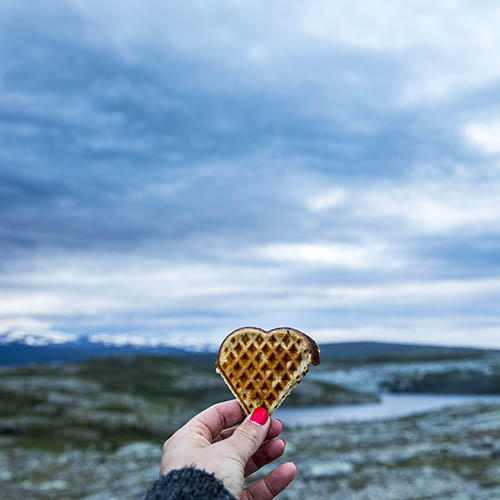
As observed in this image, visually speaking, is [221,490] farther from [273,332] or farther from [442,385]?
[442,385]

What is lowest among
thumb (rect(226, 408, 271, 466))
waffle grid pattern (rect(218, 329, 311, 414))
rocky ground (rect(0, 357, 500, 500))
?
rocky ground (rect(0, 357, 500, 500))

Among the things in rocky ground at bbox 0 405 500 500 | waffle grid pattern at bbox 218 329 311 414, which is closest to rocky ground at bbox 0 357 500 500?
rocky ground at bbox 0 405 500 500

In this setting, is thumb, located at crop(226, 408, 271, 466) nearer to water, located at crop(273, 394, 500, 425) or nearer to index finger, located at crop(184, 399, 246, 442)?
index finger, located at crop(184, 399, 246, 442)

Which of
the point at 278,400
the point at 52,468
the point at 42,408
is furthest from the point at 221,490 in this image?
the point at 42,408

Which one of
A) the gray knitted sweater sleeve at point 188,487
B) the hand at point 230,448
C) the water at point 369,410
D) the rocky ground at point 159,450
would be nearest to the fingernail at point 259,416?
the hand at point 230,448

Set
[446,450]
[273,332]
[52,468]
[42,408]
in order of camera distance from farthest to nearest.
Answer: [42,408] → [52,468] → [446,450] → [273,332]

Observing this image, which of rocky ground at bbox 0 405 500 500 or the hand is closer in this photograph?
the hand
